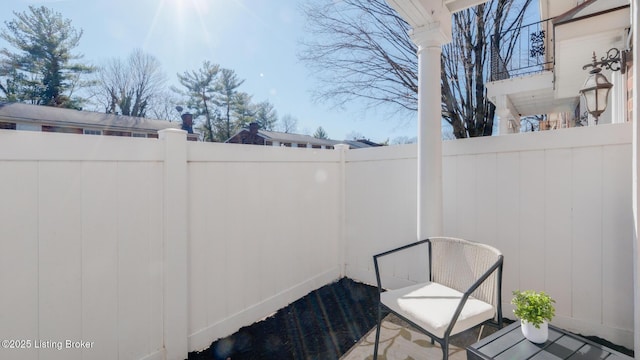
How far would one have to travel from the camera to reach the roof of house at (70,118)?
11.3 metres

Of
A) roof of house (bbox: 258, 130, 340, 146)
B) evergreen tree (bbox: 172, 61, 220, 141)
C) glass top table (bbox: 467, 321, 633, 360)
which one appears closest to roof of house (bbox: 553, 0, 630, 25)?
glass top table (bbox: 467, 321, 633, 360)

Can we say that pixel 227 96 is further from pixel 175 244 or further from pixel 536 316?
pixel 536 316

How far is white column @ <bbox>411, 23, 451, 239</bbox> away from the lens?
2.43m

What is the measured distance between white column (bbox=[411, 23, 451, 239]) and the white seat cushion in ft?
2.04

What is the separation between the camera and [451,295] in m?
1.86

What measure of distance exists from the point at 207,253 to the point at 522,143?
257 cm

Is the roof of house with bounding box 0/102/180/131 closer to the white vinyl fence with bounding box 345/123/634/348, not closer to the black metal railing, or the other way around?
the black metal railing

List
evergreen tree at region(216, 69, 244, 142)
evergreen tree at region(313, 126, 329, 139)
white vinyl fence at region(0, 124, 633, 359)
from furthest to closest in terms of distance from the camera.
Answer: evergreen tree at region(313, 126, 329, 139) → evergreen tree at region(216, 69, 244, 142) → white vinyl fence at region(0, 124, 633, 359)

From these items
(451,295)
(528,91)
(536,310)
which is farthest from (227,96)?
(536,310)

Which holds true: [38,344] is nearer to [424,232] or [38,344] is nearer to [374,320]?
[374,320]

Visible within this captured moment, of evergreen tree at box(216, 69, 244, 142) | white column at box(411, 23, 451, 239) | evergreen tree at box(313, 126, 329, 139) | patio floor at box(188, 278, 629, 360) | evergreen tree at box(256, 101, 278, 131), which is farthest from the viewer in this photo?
evergreen tree at box(313, 126, 329, 139)

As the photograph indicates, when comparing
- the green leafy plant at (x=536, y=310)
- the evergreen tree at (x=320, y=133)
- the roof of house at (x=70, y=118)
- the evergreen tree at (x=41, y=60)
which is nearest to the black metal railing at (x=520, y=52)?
the green leafy plant at (x=536, y=310)

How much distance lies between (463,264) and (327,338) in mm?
1121

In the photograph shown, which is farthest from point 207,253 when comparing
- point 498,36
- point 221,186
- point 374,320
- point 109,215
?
point 498,36
